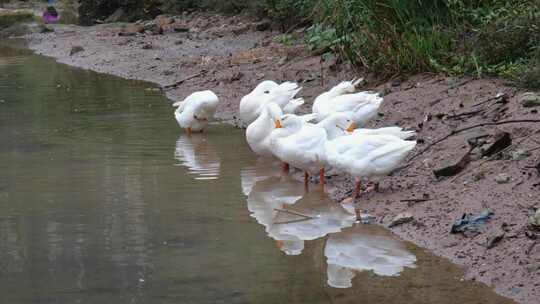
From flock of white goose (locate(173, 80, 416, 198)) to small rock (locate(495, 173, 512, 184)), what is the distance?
0.74 meters

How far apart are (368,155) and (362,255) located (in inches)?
56.4

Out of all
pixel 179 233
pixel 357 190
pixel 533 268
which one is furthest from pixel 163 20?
pixel 533 268

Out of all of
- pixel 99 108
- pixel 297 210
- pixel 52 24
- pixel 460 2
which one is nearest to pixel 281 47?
pixel 99 108

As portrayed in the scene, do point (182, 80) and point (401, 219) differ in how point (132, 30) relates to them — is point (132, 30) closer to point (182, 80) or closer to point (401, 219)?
point (182, 80)

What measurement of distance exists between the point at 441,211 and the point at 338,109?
2.77m

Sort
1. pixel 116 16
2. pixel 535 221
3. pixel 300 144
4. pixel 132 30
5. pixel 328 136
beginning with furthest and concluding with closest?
pixel 116 16
pixel 132 30
pixel 328 136
pixel 300 144
pixel 535 221

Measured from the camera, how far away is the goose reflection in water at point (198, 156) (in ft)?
32.4

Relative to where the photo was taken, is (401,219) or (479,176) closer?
(401,219)

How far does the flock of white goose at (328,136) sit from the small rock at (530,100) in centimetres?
119

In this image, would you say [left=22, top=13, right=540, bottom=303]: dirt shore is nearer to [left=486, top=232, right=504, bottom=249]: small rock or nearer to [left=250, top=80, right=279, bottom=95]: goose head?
[left=486, top=232, right=504, bottom=249]: small rock

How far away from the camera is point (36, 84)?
1770cm

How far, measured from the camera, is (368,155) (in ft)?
26.8

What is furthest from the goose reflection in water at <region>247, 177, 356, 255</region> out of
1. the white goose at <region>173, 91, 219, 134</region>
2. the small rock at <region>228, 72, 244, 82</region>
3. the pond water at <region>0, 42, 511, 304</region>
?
the small rock at <region>228, 72, 244, 82</region>

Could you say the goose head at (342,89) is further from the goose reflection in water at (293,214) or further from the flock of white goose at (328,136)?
the goose reflection in water at (293,214)
